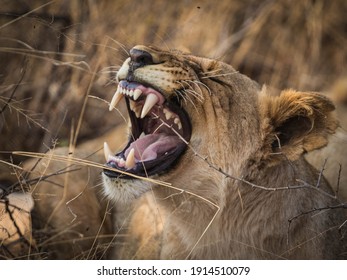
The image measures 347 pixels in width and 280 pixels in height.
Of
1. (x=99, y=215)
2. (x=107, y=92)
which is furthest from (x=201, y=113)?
(x=107, y=92)

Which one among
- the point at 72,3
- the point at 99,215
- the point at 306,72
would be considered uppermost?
the point at 72,3

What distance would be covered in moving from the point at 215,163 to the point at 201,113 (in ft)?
0.75

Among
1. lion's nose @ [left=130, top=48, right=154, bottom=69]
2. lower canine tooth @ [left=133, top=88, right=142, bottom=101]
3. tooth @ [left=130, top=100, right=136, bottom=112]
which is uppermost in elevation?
lion's nose @ [left=130, top=48, right=154, bottom=69]

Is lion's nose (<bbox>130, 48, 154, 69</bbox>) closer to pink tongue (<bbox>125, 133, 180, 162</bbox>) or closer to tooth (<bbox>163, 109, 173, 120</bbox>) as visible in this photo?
tooth (<bbox>163, 109, 173, 120</bbox>)

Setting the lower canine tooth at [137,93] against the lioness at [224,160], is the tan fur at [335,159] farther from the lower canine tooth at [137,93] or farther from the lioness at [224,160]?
the lower canine tooth at [137,93]

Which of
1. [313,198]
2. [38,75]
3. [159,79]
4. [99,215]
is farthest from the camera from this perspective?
[38,75]

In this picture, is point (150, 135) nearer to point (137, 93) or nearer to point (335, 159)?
point (137, 93)

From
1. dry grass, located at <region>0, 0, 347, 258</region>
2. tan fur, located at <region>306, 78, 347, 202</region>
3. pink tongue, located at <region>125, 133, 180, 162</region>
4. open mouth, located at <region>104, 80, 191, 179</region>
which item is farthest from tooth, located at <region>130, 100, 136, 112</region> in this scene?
dry grass, located at <region>0, 0, 347, 258</region>

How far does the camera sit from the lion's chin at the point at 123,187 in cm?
280

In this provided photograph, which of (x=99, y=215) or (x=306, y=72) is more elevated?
(x=306, y=72)

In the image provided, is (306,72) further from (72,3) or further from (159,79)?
(159,79)

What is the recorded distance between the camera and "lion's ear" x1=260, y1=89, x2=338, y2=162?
278 centimetres

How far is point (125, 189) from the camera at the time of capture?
2811mm

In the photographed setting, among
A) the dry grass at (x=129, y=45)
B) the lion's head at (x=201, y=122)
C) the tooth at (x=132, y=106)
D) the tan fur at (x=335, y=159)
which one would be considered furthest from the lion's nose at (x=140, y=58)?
the dry grass at (x=129, y=45)
